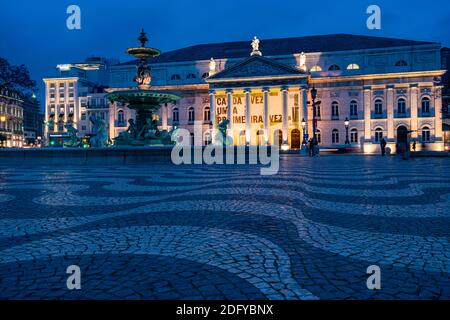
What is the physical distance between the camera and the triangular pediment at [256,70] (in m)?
52.4

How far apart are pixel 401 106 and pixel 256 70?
22.4 meters

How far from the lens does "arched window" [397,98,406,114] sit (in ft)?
180

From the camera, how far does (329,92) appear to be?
186 ft

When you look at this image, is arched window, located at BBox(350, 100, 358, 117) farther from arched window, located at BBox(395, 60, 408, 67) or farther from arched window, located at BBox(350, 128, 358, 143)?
arched window, located at BBox(395, 60, 408, 67)

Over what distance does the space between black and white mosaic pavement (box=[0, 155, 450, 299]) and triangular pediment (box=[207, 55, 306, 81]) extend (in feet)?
158

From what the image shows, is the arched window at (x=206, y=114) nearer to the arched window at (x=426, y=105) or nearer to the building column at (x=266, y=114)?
the building column at (x=266, y=114)

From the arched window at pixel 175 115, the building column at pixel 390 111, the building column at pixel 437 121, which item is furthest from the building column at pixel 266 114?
the building column at pixel 437 121

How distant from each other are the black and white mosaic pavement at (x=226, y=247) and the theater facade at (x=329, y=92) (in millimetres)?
45726

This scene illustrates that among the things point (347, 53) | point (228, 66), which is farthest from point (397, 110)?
point (228, 66)

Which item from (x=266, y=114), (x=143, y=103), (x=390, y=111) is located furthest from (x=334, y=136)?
(x=143, y=103)

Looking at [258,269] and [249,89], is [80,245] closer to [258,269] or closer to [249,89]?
[258,269]

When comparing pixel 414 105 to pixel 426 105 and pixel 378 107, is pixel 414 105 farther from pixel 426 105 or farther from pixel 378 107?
pixel 378 107

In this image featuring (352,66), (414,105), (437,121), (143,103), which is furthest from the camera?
(352,66)

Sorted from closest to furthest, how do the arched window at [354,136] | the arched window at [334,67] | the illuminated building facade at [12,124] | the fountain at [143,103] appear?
the fountain at [143,103]
the arched window at [334,67]
the arched window at [354,136]
the illuminated building facade at [12,124]
